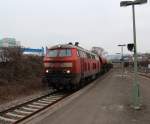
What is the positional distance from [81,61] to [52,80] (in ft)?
10.4

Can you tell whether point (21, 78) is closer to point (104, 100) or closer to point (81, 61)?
point (81, 61)

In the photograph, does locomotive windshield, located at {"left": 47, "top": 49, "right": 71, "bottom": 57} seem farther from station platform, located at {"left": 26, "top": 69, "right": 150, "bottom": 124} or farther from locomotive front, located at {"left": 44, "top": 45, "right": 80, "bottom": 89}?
station platform, located at {"left": 26, "top": 69, "right": 150, "bottom": 124}

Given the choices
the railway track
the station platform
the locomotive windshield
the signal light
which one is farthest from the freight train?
the signal light

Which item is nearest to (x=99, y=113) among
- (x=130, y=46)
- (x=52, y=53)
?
(x=130, y=46)

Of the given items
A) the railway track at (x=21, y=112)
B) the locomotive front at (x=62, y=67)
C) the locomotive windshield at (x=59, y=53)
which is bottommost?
the railway track at (x=21, y=112)

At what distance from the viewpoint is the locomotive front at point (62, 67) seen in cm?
2202

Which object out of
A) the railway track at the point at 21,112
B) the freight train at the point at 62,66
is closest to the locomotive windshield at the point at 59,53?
the freight train at the point at 62,66

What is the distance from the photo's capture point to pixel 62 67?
877 inches

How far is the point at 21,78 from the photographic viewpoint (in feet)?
86.5

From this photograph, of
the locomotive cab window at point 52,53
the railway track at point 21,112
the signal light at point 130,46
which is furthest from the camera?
the locomotive cab window at point 52,53

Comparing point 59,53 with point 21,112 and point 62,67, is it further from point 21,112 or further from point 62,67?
point 21,112

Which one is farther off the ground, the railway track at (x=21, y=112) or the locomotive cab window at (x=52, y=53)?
the locomotive cab window at (x=52, y=53)

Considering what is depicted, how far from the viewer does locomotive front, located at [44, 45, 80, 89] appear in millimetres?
22016

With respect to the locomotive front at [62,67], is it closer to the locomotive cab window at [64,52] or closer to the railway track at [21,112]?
the locomotive cab window at [64,52]
